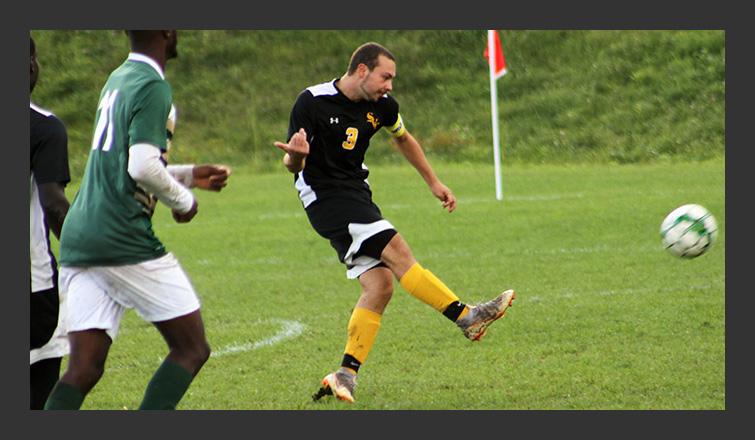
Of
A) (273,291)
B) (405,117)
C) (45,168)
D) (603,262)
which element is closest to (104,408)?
(45,168)

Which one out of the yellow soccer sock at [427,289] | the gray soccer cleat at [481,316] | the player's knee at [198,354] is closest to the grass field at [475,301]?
the gray soccer cleat at [481,316]

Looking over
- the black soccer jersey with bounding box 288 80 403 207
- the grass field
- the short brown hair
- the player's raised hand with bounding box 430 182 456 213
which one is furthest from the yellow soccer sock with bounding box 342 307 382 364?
the short brown hair

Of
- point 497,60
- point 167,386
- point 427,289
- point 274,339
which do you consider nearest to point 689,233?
point 427,289

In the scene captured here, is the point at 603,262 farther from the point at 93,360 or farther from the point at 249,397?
the point at 93,360

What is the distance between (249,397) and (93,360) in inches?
66.2

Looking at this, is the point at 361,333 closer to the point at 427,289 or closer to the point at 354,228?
the point at 427,289

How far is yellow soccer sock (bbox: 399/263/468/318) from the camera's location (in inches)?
205

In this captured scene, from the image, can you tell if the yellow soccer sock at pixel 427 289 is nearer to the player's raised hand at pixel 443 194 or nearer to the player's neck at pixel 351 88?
the player's raised hand at pixel 443 194

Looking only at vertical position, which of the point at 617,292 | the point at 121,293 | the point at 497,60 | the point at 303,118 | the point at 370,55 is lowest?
the point at 617,292

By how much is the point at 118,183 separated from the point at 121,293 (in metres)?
0.51

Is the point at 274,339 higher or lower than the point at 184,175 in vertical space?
lower

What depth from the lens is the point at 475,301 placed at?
785cm

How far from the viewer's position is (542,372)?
555 cm

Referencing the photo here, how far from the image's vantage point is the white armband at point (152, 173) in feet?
11.8
